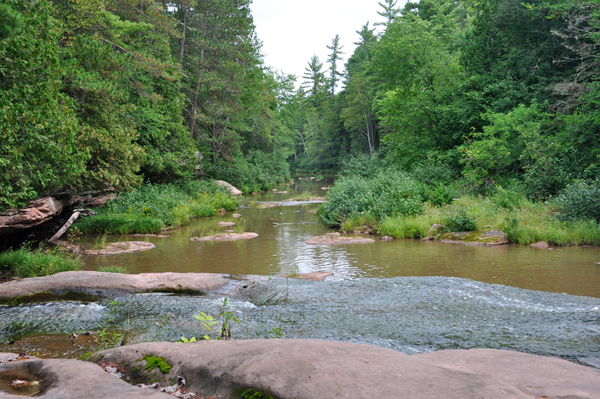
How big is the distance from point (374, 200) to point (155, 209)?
9969 mm

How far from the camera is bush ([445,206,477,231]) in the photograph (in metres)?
15.1

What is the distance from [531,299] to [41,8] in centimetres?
1195

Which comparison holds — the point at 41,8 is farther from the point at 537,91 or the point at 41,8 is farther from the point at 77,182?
the point at 537,91

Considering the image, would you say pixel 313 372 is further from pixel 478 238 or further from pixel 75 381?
pixel 478 238

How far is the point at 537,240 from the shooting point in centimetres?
1370

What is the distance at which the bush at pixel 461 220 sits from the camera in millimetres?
15109

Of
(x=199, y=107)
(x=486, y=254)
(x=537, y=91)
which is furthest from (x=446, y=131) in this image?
(x=199, y=107)

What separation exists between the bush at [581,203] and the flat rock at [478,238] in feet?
7.12

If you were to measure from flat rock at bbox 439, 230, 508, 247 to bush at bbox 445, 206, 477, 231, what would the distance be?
0.28 metres

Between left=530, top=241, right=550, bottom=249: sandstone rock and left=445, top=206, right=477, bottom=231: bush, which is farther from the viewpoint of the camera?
left=445, top=206, right=477, bottom=231: bush

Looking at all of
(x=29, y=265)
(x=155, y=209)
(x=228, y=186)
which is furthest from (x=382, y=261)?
(x=228, y=186)

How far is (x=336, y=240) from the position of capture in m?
15.3

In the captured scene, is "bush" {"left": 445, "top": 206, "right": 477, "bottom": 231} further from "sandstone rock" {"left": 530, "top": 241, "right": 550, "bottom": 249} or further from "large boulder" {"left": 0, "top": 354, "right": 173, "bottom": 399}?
"large boulder" {"left": 0, "top": 354, "right": 173, "bottom": 399}

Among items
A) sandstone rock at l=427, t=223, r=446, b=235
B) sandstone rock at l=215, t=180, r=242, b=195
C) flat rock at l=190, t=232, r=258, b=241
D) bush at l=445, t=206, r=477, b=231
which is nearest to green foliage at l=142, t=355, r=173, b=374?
flat rock at l=190, t=232, r=258, b=241
